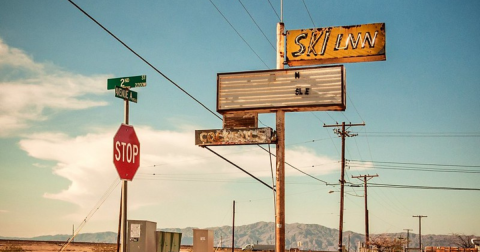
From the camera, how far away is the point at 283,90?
1777 cm

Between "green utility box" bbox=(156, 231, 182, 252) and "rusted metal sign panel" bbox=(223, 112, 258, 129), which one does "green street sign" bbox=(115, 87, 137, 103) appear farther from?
"green utility box" bbox=(156, 231, 182, 252)

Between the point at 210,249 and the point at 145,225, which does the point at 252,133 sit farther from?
the point at 210,249

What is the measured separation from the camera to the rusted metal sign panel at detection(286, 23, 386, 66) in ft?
58.3

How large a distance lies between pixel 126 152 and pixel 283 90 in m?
9.25

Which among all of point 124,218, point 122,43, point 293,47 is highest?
point 293,47

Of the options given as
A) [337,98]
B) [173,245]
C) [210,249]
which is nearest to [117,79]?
[337,98]

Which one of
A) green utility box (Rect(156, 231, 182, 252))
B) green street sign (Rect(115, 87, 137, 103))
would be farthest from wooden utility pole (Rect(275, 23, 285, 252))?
green street sign (Rect(115, 87, 137, 103))

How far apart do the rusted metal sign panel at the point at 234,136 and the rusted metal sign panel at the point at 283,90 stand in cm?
80

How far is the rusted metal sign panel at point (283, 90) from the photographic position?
17391 mm

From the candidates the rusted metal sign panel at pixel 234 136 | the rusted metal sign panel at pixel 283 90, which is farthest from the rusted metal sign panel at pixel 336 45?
the rusted metal sign panel at pixel 234 136

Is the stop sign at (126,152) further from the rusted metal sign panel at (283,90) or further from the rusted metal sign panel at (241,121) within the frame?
the rusted metal sign panel at (283,90)

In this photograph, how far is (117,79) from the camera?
440 inches

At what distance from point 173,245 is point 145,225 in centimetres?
327

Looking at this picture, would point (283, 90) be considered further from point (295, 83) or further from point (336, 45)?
point (336, 45)
